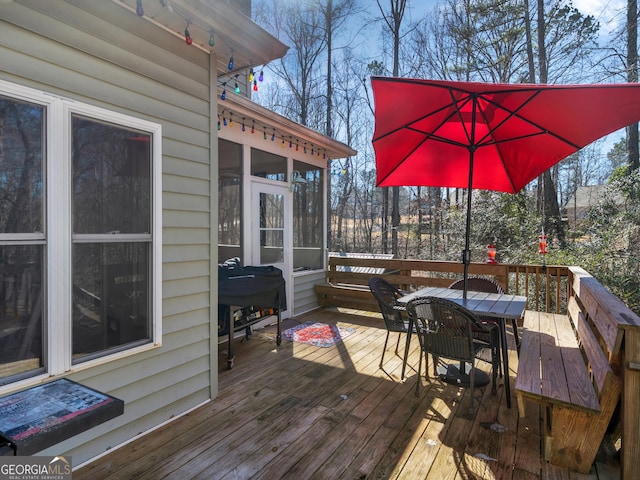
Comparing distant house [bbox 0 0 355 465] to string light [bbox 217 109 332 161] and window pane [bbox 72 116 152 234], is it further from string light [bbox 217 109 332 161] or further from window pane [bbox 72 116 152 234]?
string light [bbox 217 109 332 161]

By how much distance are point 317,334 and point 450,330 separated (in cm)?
222

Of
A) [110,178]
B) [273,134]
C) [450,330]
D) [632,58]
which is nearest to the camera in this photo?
[110,178]

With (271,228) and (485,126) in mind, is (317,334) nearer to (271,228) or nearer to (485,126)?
(271,228)

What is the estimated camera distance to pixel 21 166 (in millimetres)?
1712

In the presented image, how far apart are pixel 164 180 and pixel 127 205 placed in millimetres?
294

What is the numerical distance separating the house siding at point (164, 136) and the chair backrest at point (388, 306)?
1500 mm

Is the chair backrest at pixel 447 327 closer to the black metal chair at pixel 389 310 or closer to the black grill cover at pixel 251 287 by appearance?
the black metal chair at pixel 389 310

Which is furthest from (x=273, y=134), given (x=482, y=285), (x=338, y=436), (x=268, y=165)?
(x=338, y=436)

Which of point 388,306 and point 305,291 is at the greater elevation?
point 388,306

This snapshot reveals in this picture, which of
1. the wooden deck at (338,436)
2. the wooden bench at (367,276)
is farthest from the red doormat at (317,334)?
the wooden bench at (367,276)

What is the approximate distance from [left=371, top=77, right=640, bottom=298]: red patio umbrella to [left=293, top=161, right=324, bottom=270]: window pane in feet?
6.04

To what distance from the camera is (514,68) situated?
9234mm

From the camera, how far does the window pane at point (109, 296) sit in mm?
1963

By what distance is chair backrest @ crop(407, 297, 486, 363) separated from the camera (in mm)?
2467
